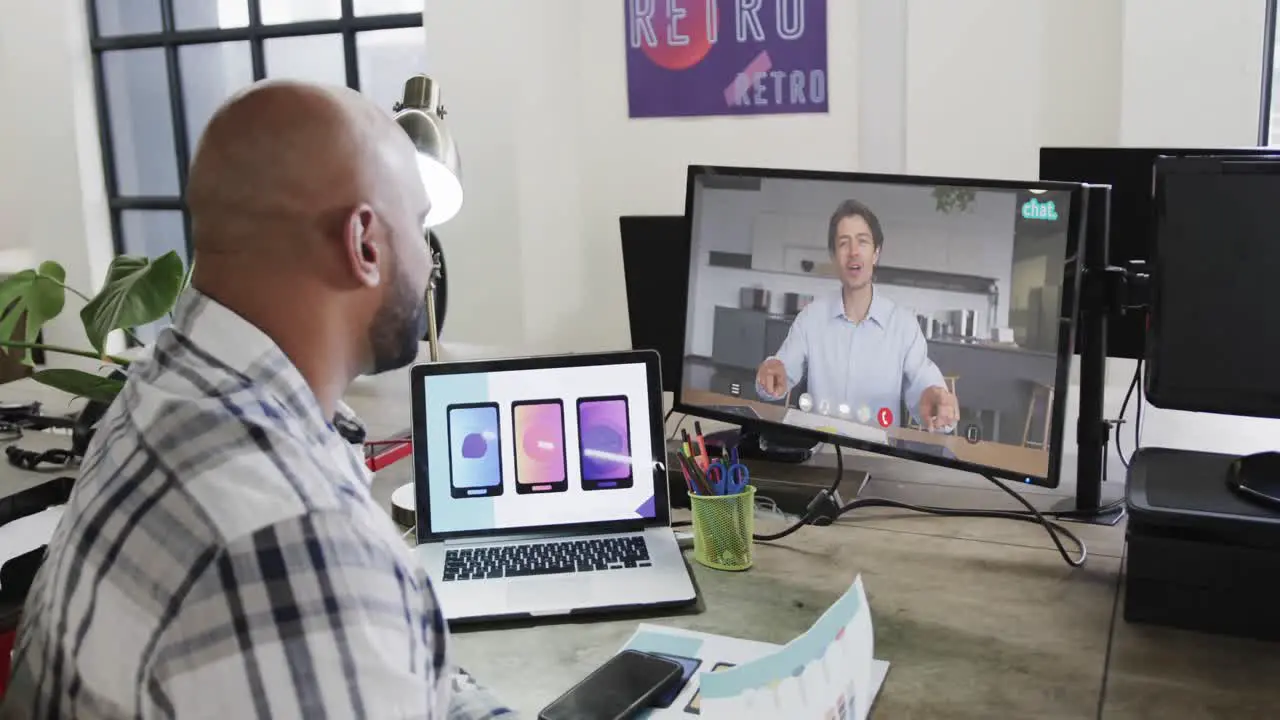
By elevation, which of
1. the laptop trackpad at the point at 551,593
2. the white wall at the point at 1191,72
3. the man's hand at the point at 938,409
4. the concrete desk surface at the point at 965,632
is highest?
the white wall at the point at 1191,72

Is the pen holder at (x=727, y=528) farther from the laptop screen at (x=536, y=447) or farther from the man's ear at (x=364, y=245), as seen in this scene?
the man's ear at (x=364, y=245)

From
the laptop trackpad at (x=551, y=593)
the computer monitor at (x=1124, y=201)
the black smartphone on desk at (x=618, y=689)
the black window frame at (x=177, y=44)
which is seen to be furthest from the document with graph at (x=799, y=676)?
the black window frame at (x=177, y=44)

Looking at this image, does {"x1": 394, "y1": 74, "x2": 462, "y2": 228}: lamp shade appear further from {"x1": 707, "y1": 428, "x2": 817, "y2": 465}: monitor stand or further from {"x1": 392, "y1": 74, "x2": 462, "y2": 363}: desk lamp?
{"x1": 707, "y1": 428, "x2": 817, "y2": 465}: monitor stand

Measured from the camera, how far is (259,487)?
683 mm

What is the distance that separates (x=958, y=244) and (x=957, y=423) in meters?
0.21

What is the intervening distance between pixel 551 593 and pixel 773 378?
445mm

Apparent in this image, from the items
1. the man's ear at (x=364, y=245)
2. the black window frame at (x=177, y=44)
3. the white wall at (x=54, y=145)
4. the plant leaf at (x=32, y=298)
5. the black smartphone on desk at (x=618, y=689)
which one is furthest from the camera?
the white wall at (x=54, y=145)

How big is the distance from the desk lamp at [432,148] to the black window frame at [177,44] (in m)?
2.13

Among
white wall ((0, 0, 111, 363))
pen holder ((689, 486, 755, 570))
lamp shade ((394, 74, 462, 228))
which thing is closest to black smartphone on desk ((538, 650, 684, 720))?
pen holder ((689, 486, 755, 570))

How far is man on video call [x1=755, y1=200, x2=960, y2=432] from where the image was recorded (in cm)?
137

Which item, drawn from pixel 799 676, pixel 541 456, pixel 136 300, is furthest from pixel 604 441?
pixel 136 300

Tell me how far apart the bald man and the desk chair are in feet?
2.46

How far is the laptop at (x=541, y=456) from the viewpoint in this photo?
1387 mm

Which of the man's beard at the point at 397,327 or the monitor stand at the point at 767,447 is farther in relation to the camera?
the monitor stand at the point at 767,447
